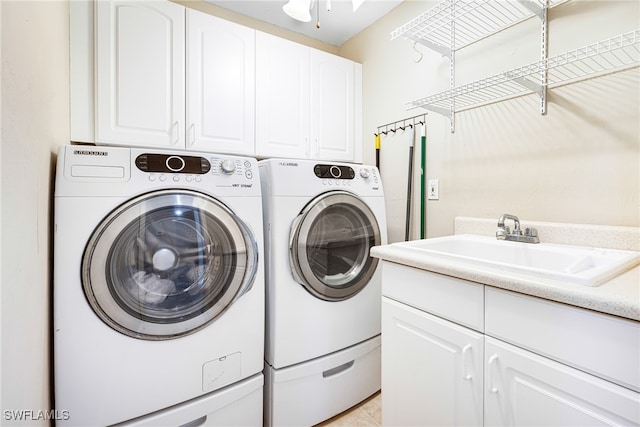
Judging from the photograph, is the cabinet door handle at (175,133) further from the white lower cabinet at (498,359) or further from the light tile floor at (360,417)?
the light tile floor at (360,417)

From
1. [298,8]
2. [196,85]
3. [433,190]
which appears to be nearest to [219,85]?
[196,85]

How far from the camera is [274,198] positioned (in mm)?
1357

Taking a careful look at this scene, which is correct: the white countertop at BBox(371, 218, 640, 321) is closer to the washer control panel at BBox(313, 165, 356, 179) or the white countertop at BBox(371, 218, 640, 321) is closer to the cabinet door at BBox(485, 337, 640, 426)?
the cabinet door at BBox(485, 337, 640, 426)

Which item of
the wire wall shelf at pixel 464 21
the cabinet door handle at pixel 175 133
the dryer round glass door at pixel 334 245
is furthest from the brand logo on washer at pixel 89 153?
the wire wall shelf at pixel 464 21

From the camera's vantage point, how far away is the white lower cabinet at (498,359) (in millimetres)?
653

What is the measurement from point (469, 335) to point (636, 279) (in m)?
0.44

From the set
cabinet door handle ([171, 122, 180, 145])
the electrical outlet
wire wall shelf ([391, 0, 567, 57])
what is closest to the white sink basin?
the electrical outlet

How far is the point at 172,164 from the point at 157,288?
484 millimetres

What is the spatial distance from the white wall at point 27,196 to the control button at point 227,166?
22.7 inches

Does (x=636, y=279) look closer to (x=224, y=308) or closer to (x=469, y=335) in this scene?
(x=469, y=335)

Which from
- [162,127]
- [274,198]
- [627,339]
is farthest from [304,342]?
[162,127]

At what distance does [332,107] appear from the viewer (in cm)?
213

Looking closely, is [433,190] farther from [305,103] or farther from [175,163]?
[175,163]

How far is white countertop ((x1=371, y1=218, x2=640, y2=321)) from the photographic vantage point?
63cm
